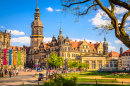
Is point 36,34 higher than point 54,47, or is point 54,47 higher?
point 36,34

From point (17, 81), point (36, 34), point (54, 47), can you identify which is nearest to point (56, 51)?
point (54, 47)

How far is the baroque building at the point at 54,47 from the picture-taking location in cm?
8425

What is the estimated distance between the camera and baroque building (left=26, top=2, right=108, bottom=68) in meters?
84.2

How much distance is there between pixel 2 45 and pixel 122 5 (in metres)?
74.5

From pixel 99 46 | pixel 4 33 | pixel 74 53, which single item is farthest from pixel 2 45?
pixel 99 46

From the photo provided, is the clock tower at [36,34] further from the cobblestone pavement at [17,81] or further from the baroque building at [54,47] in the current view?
the cobblestone pavement at [17,81]

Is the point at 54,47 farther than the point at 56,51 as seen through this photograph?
Yes

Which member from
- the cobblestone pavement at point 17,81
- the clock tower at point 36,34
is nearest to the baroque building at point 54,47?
the clock tower at point 36,34

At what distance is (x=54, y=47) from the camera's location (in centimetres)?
8669

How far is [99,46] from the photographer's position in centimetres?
9700

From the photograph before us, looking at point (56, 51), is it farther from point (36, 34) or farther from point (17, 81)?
point (17, 81)

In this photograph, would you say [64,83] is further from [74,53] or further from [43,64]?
[43,64]

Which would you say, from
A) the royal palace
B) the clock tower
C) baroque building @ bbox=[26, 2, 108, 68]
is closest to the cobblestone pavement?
the royal palace

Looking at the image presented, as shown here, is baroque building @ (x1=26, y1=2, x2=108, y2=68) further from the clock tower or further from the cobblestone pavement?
the cobblestone pavement
